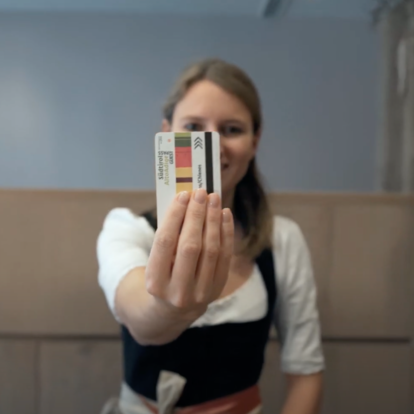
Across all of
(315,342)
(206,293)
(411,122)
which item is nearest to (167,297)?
(206,293)

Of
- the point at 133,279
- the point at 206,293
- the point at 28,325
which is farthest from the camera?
the point at 28,325

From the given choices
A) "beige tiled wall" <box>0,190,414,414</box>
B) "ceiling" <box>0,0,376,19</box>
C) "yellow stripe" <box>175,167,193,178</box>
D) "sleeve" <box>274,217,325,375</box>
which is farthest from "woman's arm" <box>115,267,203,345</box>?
"ceiling" <box>0,0,376,19</box>

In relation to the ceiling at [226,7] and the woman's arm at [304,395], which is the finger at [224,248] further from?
the ceiling at [226,7]

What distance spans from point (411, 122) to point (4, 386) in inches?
33.0

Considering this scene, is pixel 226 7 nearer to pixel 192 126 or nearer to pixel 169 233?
pixel 192 126

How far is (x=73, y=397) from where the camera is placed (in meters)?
0.79

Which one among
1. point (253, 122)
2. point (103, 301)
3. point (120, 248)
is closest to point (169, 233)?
point (120, 248)

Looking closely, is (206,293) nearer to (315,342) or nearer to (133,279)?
(133,279)

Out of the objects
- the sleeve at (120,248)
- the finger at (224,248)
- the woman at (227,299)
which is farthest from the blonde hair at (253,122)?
the finger at (224,248)

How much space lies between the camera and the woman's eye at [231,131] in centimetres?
55

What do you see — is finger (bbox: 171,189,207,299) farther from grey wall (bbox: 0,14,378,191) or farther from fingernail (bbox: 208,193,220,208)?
grey wall (bbox: 0,14,378,191)

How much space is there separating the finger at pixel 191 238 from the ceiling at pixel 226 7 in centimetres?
62

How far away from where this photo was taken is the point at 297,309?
0.61m

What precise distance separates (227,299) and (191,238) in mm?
252
